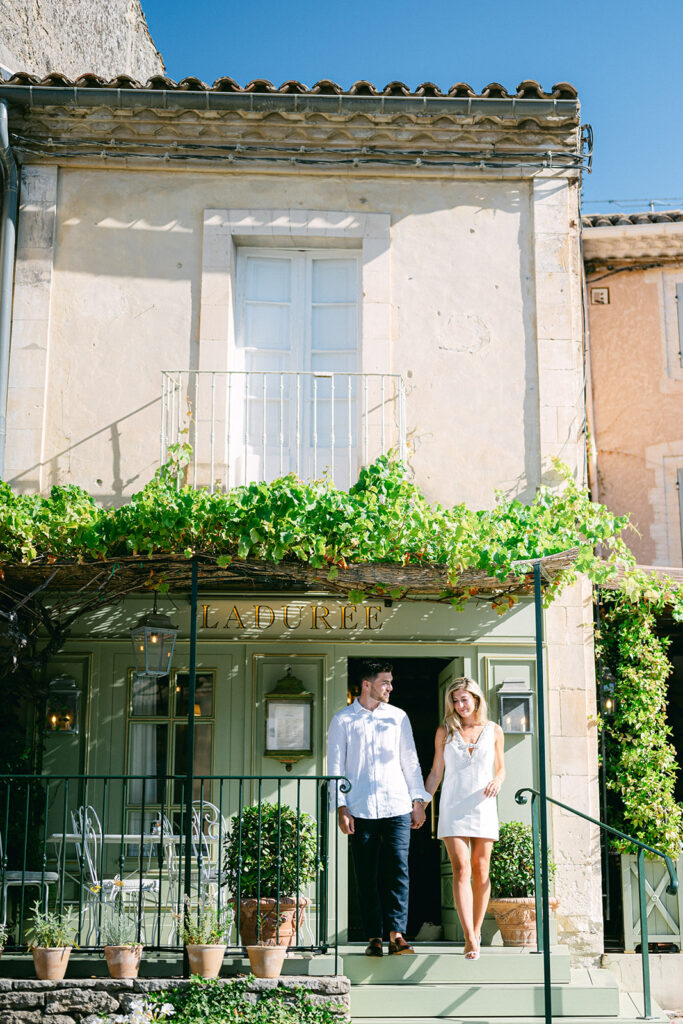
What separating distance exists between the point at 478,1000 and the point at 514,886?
103 centimetres

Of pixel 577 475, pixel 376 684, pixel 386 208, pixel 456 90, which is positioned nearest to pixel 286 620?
pixel 376 684

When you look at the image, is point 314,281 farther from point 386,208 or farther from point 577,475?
point 577,475

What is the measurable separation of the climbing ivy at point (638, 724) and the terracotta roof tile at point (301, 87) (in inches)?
151

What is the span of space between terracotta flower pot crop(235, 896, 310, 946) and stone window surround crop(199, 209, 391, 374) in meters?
3.92

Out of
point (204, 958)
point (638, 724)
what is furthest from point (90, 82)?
point (638, 724)

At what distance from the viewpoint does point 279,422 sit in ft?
30.0

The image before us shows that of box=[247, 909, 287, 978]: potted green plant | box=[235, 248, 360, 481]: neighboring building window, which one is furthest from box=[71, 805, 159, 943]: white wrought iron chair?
box=[235, 248, 360, 481]: neighboring building window

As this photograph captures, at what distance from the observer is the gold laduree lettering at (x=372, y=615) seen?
886 cm

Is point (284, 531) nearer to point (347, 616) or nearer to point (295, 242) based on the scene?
point (347, 616)

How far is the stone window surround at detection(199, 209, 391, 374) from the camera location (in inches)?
356

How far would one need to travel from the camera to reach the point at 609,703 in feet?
30.9

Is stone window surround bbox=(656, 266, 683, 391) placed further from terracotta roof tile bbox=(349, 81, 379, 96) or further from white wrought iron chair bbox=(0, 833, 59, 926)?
white wrought iron chair bbox=(0, 833, 59, 926)

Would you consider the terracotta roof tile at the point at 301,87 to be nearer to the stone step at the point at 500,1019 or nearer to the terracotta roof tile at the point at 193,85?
the terracotta roof tile at the point at 193,85

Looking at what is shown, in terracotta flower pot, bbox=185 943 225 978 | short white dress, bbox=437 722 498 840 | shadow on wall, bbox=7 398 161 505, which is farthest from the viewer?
shadow on wall, bbox=7 398 161 505
